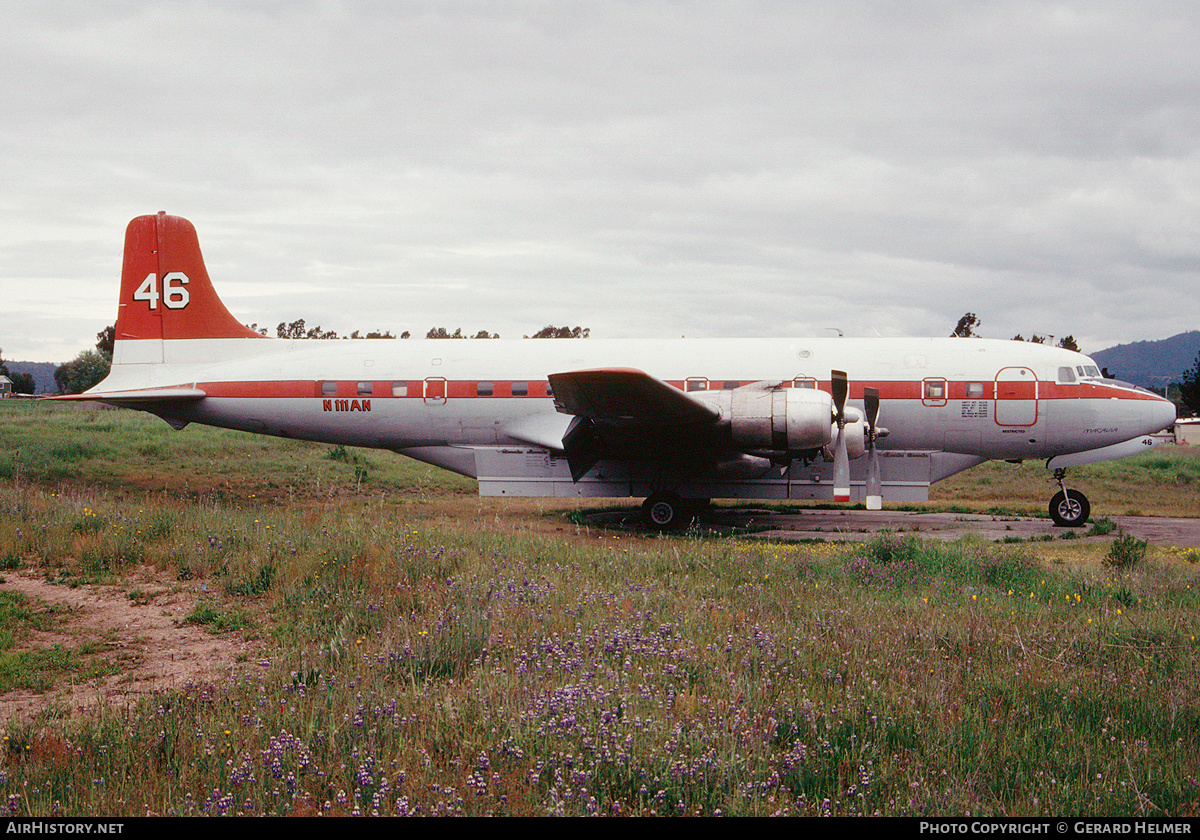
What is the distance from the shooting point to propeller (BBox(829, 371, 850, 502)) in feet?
43.7

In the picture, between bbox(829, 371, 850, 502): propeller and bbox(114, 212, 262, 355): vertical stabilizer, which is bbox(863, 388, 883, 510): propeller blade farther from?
bbox(114, 212, 262, 355): vertical stabilizer

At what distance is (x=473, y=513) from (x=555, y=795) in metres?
13.3

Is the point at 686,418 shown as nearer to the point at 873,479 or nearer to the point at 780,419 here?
the point at 780,419

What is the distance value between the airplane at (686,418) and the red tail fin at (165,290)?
3.33 ft

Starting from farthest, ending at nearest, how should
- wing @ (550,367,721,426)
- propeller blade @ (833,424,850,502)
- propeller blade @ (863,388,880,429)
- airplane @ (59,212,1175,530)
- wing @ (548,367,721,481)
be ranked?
1. airplane @ (59,212,1175,530)
2. propeller blade @ (863,388,880,429)
3. propeller blade @ (833,424,850,502)
4. wing @ (548,367,721,481)
5. wing @ (550,367,721,426)

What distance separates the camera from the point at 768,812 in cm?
345

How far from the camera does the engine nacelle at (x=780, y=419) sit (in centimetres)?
1274

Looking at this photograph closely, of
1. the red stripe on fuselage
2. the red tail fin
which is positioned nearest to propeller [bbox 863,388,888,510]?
the red stripe on fuselage

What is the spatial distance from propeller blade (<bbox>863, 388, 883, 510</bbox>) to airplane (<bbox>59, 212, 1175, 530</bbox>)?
0.10ft

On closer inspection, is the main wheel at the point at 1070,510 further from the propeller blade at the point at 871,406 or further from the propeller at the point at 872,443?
the propeller blade at the point at 871,406

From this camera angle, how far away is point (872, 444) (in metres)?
14.1

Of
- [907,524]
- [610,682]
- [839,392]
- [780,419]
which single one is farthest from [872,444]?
[610,682]

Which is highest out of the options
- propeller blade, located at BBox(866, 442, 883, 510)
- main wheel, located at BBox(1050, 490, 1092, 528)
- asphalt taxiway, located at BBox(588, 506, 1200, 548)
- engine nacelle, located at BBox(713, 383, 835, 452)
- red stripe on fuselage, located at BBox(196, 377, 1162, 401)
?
red stripe on fuselage, located at BBox(196, 377, 1162, 401)

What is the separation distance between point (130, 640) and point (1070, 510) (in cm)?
1552
